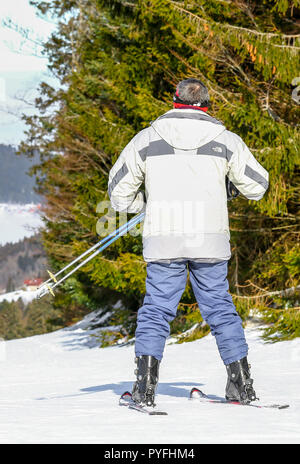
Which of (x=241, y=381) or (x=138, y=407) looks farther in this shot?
(x=241, y=381)

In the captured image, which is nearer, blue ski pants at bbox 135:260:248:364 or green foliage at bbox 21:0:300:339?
blue ski pants at bbox 135:260:248:364

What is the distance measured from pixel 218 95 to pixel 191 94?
5.56 metres

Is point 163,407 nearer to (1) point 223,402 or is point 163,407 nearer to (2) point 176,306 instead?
(1) point 223,402

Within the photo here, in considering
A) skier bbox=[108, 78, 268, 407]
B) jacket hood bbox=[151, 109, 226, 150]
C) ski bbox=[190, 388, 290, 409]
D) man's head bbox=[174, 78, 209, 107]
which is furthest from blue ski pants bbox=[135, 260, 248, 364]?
man's head bbox=[174, 78, 209, 107]

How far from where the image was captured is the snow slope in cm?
289

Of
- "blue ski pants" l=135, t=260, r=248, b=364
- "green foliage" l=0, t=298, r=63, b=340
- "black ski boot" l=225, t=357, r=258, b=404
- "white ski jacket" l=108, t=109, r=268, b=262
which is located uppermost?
"white ski jacket" l=108, t=109, r=268, b=262

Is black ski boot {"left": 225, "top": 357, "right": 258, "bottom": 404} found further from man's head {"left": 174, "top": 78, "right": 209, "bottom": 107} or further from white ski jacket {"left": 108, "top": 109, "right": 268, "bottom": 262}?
man's head {"left": 174, "top": 78, "right": 209, "bottom": 107}

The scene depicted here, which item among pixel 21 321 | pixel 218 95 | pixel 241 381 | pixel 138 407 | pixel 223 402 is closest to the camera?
pixel 138 407

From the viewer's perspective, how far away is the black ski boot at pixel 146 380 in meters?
3.78

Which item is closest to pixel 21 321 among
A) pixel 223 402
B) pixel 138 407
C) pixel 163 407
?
pixel 223 402

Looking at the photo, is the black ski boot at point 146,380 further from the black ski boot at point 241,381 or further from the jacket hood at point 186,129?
the jacket hood at point 186,129

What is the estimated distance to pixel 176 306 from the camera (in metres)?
3.91

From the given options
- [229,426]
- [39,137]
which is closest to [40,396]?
[229,426]

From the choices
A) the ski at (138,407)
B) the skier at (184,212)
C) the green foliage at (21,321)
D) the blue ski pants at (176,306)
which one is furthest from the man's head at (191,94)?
the green foliage at (21,321)
